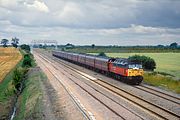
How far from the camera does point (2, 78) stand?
178 feet

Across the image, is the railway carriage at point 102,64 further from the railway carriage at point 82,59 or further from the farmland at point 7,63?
the farmland at point 7,63

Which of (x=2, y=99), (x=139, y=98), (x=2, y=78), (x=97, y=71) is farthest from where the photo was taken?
(x=97, y=71)

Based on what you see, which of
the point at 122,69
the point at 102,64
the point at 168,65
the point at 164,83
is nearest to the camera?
the point at 164,83

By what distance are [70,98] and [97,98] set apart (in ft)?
7.17

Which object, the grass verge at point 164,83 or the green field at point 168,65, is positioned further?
the green field at point 168,65

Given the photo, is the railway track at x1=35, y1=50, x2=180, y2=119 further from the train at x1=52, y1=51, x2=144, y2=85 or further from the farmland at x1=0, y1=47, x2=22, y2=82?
the farmland at x1=0, y1=47, x2=22, y2=82

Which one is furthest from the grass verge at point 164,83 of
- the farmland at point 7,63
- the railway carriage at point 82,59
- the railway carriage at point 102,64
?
the railway carriage at point 82,59

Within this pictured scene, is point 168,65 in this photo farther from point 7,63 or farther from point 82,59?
point 7,63

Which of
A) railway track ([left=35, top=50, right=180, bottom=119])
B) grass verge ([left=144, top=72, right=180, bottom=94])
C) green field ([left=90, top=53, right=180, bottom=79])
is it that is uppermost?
railway track ([left=35, top=50, right=180, bottom=119])

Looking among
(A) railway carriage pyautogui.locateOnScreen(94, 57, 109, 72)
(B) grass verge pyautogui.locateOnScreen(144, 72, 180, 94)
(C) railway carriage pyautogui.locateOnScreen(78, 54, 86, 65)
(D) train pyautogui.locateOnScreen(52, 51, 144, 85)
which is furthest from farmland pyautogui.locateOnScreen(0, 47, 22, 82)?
(B) grass verge pyautogui.locateOnScreen(144, 72, 180, 94)

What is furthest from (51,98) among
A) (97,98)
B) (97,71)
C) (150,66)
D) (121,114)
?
(150,66)

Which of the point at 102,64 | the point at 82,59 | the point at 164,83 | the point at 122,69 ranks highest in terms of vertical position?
the point at 122,69

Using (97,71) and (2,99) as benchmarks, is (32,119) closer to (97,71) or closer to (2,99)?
(2,99)

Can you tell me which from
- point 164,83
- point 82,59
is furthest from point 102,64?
point 82,59
